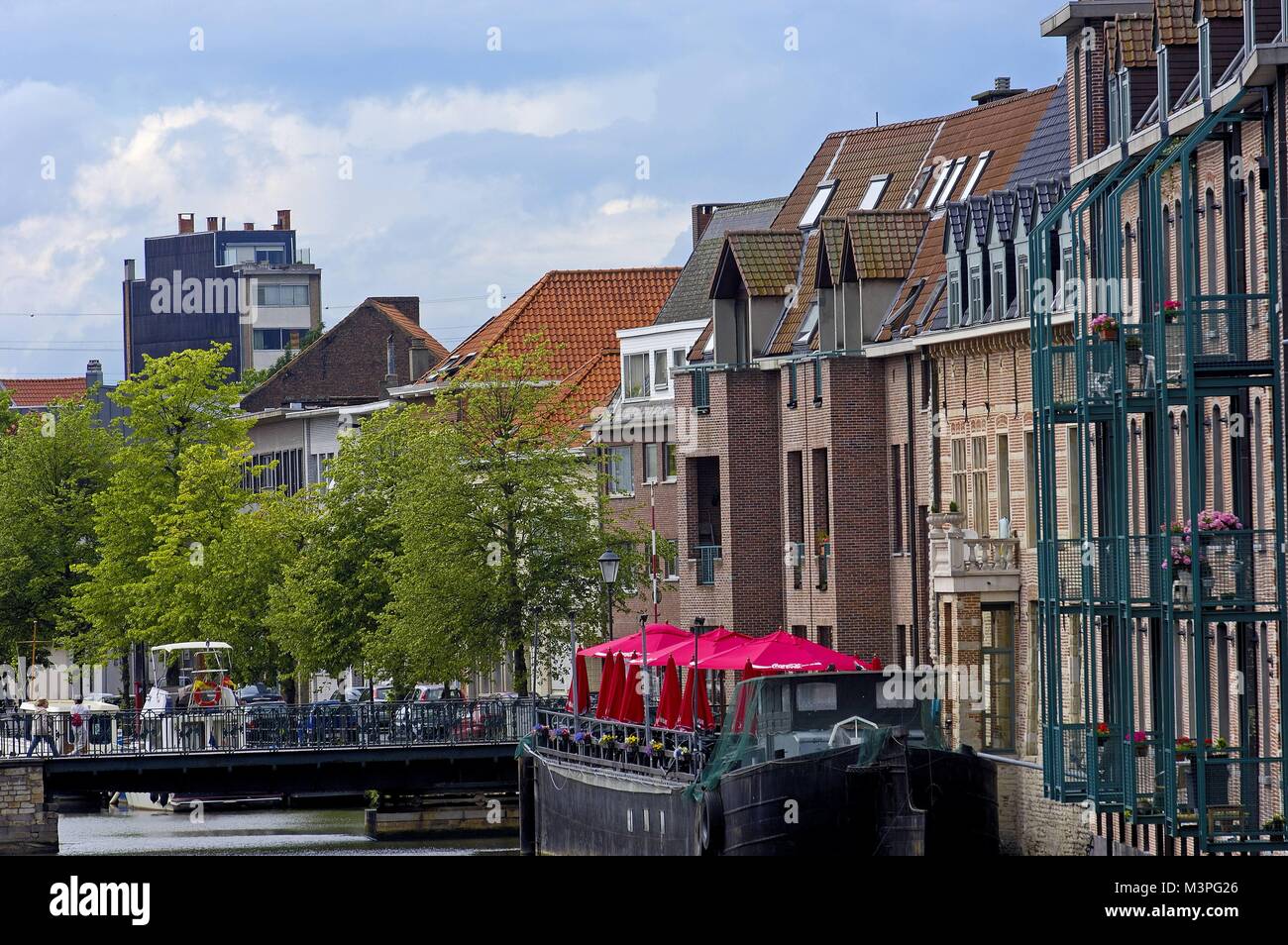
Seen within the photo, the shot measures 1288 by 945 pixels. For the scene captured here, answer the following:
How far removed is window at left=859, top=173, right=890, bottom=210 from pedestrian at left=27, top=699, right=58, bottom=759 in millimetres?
21026

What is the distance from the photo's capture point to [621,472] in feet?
260

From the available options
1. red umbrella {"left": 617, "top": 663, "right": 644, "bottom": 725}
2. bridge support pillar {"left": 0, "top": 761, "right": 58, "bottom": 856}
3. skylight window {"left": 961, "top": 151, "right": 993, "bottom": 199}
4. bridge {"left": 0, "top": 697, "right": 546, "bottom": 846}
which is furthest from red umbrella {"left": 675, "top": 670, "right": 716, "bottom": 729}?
bridge support pillar {"left": 0, "top": 761, "right": 58, "bottom": 856}

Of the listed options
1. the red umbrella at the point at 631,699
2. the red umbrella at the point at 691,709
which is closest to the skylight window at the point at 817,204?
the red umbrella at the point at 631,699

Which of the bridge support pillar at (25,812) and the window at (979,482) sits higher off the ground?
the window at (979,482)

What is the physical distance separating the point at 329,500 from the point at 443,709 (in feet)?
37.4

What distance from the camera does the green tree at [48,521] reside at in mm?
96625

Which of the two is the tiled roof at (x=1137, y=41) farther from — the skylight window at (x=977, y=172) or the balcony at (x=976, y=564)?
the skylight window at (x=977, y=172)

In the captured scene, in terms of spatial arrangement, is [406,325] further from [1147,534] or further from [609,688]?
[1147,534]

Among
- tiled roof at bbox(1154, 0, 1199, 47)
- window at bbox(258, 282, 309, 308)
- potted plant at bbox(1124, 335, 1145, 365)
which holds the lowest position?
potted plant at bbox(1124, 335, 1145, 365)

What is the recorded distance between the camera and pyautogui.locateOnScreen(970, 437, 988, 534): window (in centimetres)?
5681

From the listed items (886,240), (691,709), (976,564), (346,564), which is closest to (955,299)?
(886,240)

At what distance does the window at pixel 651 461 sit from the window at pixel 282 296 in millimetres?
110506

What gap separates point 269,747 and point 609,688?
880 centimetres

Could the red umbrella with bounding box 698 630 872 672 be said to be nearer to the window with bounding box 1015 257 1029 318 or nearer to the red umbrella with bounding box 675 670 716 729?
the red umbrella with bounding box 675 670 716 729
